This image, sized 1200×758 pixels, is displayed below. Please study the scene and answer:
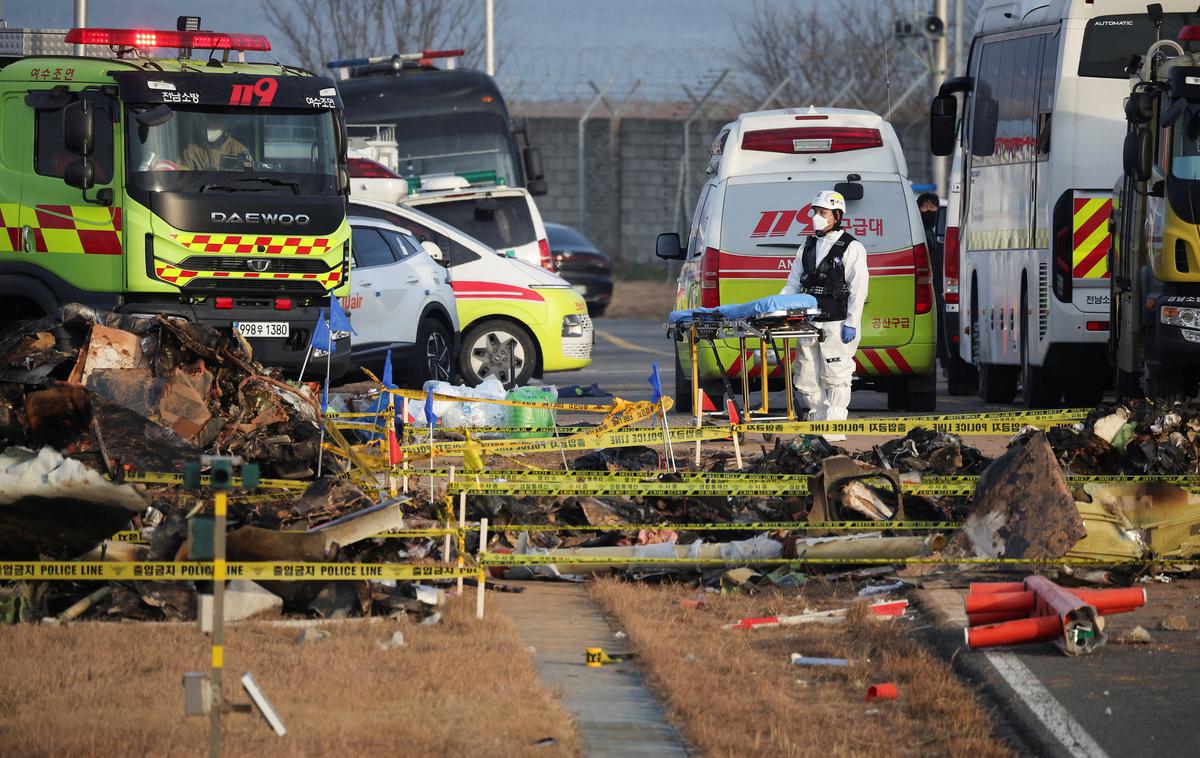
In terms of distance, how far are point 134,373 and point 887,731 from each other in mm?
6797

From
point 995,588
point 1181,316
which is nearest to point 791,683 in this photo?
point 995,588

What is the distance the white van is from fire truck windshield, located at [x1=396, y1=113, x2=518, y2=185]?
35.5 ft

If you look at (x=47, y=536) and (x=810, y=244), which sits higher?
(x=810, y=244)

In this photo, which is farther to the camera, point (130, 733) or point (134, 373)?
point (134, 373)

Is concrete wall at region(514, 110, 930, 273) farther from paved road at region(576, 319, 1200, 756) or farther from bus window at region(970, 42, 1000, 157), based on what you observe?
paved road at region(576, 319, 1200, 756)

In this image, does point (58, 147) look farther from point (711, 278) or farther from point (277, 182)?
point (711, 278)

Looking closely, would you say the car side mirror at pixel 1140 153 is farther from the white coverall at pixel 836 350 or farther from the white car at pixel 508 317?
the white car at pixel 508 317

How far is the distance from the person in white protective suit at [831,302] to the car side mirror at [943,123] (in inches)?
262

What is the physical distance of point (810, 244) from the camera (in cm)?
1414

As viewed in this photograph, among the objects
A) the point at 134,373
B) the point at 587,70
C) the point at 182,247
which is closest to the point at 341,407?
the point at 182,247

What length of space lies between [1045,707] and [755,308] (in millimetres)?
5692

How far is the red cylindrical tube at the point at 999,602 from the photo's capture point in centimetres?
753

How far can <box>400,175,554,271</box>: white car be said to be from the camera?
22844 millimetres

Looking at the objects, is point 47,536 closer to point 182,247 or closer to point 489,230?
point 182,247
